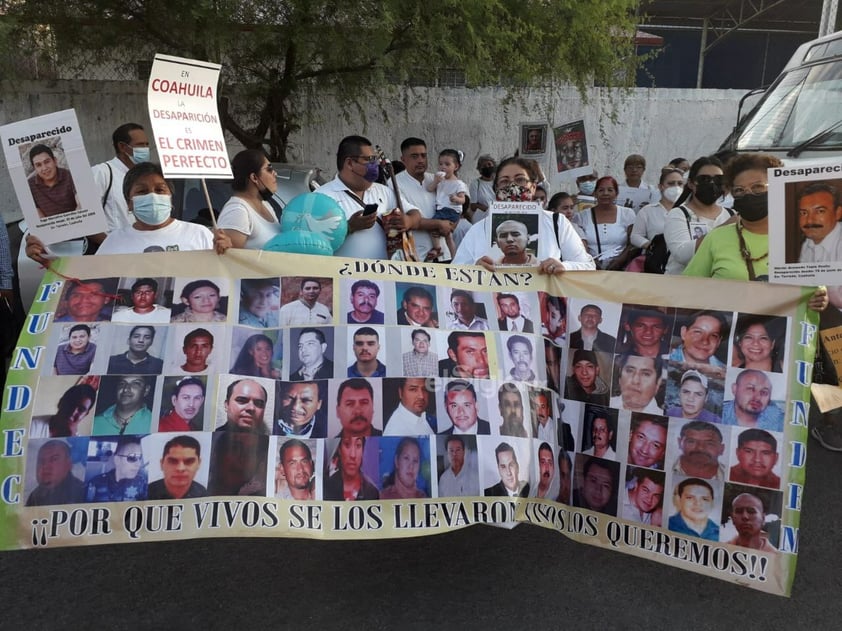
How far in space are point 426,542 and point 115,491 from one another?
1581 millimetres

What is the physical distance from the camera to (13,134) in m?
3.71

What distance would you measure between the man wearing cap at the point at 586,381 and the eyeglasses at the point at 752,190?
118 cm

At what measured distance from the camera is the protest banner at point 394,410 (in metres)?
3.27

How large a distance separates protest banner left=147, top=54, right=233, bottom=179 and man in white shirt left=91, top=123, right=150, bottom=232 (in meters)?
1.74

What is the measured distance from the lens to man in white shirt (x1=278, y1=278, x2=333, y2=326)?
3.59 meters

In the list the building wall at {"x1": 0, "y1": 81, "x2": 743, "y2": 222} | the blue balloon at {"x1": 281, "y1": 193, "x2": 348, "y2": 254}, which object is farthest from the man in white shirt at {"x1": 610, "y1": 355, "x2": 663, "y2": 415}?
the building wall at {"x1": 0, "y1": 81, "x2": 743, "y2": 222}

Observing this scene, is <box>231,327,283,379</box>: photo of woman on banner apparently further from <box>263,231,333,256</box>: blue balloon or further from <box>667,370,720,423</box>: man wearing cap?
<box>667,370,720,423</box>: man wearing cap

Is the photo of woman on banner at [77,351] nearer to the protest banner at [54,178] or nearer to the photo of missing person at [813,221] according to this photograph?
the protest banner at [54,178]

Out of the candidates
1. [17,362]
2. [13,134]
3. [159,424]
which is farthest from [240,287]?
[13,134]

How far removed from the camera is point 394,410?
11.4ft

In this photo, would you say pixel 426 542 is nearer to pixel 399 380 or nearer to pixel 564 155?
pixel 399 380

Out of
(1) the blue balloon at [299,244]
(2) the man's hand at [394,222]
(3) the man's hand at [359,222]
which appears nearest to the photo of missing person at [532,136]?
(2) the man's hand at [394,222]

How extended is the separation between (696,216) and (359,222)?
8.12 ft

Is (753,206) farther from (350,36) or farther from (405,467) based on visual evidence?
(350,36)
